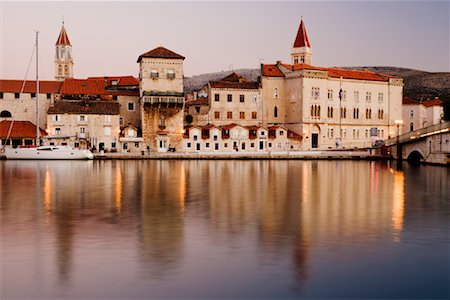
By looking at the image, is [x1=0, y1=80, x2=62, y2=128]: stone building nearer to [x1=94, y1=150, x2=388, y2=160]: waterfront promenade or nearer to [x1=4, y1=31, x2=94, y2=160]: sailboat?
[x1=4, y1=31, x2=94, y2=160]: sailboat

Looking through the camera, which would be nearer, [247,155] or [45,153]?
[45,153]

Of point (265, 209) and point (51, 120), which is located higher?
point (51, 120)

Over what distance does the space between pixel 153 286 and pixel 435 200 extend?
2091 cm

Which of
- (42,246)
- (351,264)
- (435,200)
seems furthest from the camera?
(435,200)

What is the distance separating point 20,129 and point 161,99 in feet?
58.4

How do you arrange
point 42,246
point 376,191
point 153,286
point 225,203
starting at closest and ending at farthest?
point 153,286, point 42,246, point 225,203, point 376,191

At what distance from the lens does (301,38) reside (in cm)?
9494

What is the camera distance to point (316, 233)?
1841 cm

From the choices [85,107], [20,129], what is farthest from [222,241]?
[20,129]

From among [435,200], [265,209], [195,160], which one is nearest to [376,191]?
[435,200]

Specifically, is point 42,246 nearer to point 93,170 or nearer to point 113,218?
point 113,218

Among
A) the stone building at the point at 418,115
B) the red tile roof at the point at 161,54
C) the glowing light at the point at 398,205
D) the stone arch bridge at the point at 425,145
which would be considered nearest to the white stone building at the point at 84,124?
the red tile roof at the point at 161,54

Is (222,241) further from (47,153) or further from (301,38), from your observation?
(301,38)

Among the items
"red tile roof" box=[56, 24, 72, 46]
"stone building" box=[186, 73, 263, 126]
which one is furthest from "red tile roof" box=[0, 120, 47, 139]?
"red tile roof" box=[56, 24, 72, 46]
